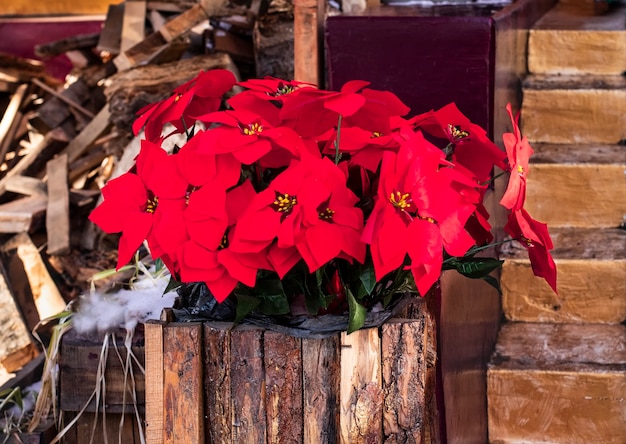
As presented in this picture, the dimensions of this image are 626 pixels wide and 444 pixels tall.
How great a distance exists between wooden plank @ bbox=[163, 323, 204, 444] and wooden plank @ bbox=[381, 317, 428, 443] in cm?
24

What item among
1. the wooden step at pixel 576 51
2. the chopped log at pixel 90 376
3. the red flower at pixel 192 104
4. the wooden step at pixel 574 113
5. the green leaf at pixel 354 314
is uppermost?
the wooden step at pixel 576 51

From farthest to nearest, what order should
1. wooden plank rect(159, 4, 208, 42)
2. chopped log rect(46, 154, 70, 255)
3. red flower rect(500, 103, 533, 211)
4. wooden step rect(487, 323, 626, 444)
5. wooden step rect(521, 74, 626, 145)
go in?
1. chopped log rect(46, 154, 70, 255)
2. wooden plank rect(159, 4, 208, 42)
3. wooden step rect(521, 74, 626, 145)
4. wooden step rect(487, 323, 626, 444)
5. red flower rect(500, 103, 533, 211)

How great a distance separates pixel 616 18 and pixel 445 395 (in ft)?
7.18

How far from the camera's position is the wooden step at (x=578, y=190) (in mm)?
2359

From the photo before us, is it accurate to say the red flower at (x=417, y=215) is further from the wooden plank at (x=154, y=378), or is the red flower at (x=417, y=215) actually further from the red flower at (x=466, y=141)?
the wooden plank at (x=154, y=378)

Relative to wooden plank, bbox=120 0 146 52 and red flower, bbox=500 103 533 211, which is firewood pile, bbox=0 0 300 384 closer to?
wooden plank, bbox=120 0 146 52

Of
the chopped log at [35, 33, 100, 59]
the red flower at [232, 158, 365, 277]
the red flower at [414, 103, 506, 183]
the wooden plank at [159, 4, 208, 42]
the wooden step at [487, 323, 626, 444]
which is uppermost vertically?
the chopped log at [35, 33, 100, 59]

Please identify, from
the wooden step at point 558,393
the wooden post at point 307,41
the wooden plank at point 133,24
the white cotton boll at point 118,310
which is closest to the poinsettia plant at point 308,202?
the white cotton boll at point 118,310

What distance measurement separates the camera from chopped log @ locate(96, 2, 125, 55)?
12.0ft

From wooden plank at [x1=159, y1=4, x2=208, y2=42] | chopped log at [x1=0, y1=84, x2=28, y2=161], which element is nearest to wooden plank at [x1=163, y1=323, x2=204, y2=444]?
wooden plank at [x1=159, y1=4, x2=208, y2=42]

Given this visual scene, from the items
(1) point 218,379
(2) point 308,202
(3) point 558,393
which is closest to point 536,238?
(2) point 308,202

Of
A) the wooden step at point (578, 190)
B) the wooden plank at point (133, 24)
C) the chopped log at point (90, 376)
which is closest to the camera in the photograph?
the chopped log at point (90, 376)

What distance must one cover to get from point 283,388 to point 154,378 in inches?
6.9

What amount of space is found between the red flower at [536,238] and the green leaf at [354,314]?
0.23m
